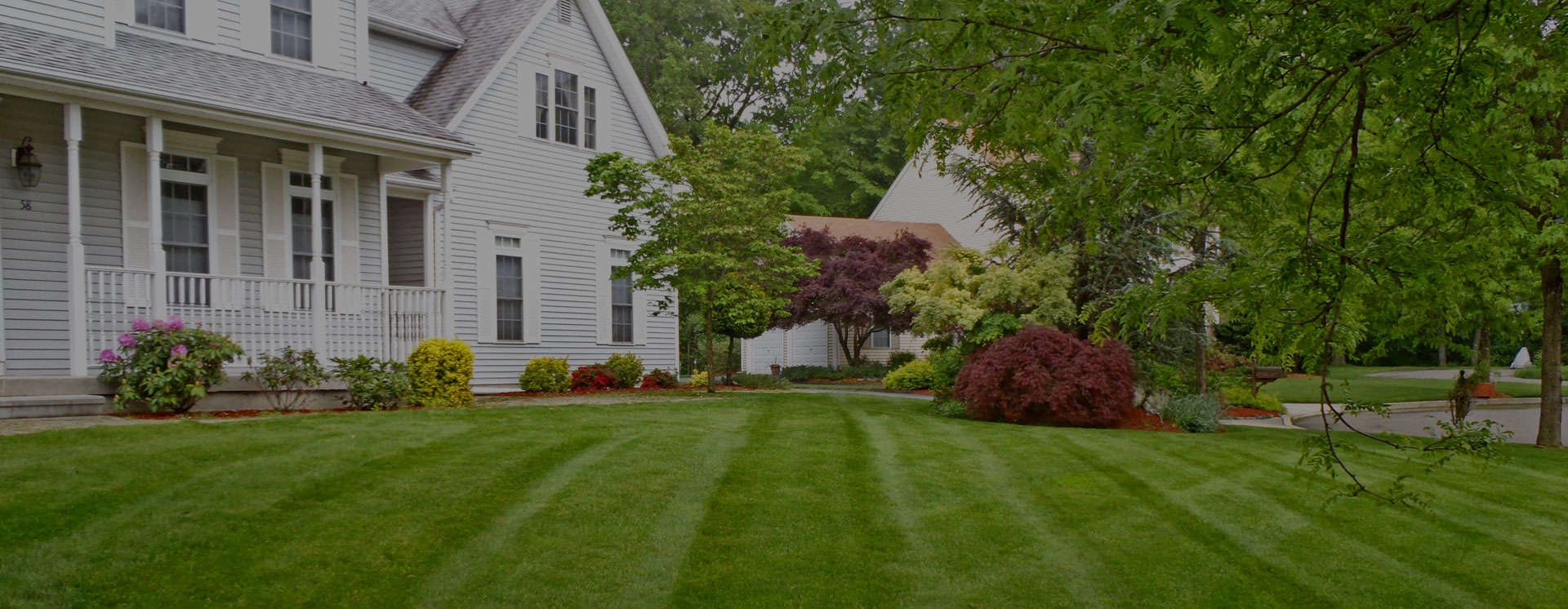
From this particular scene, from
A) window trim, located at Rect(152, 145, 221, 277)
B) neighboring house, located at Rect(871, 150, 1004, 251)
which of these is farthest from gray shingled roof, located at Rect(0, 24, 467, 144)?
neighboring house, located at Rect(871, 150, 1004, 251)

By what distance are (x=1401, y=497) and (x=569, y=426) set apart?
7388 mm

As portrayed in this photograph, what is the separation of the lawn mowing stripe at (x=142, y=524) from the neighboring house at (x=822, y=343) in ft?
84.3

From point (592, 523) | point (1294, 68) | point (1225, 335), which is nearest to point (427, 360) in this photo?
point (592, 523)

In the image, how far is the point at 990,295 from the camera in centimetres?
1673

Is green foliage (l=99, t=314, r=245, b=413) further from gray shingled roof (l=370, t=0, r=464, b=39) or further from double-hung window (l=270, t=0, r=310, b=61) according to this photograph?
gray shingled roof (l=370, t=0, r=464, b=39)

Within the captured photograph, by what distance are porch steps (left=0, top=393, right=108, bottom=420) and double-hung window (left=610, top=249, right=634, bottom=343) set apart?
31.1 feet

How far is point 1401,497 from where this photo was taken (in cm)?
414

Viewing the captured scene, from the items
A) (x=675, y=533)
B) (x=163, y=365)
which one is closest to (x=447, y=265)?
(x=163, y=365)

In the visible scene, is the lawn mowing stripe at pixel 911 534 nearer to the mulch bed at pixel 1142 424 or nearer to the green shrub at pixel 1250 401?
the mulch bed at pixel 1142 424

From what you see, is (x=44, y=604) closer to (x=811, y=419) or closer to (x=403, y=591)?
(x=403, y=591)

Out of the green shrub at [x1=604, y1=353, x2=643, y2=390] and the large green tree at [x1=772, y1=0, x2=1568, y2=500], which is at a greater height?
the large green tree at [x1=772, y1=0, x2=1568, y2=500]

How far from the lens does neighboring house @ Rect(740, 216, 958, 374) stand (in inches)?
1304

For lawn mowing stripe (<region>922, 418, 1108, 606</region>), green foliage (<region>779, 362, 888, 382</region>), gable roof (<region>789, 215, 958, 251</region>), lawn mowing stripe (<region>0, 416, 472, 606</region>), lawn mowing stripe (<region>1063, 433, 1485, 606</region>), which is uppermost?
gable roof (<region>789, 215, 958, 251</region>)

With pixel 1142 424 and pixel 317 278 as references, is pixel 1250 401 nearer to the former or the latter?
pixel 1142 424
